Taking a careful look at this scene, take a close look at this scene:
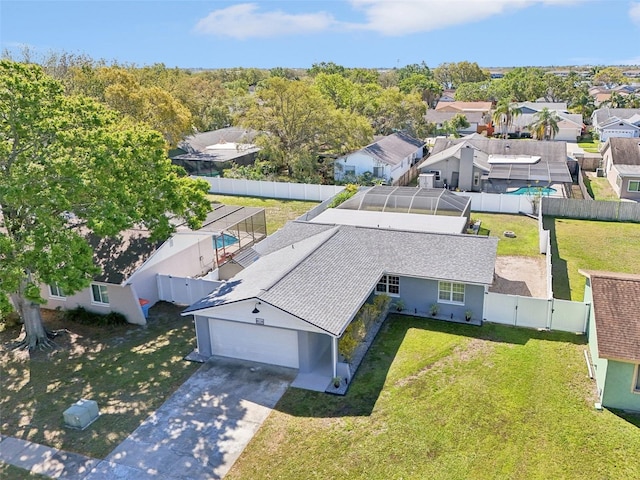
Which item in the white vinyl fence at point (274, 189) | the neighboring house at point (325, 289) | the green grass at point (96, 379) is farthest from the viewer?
the white vinyl fence at point (274, 189)

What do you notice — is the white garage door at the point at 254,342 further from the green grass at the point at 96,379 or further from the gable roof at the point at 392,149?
the gable roof at the point at 392,149

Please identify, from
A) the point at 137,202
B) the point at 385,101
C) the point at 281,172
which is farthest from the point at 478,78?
the point at 137,202

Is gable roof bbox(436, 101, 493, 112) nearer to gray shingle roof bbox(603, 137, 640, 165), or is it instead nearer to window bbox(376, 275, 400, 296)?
gray shingle roof bbox(603, 137, 640, 165)

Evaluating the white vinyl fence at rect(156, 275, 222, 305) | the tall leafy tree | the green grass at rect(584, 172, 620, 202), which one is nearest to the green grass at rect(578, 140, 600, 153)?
→ the green grass at rect(584, 172, 620, 202)

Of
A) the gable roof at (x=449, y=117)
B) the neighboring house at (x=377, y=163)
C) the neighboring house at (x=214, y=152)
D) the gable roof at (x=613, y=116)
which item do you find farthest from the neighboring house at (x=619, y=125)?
the neighboring house at (x=214, y=152)

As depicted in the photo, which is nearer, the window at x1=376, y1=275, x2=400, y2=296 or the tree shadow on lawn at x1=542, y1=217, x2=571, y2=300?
the window at x1=376, y1=275, x2=400, y2=296

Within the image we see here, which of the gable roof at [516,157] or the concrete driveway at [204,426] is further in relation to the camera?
the gable roof at [516,157]

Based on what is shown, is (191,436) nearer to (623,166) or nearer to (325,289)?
(325,289)
